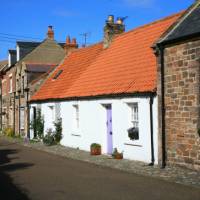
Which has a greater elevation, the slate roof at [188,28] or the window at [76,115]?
the slate roof at [188,28]

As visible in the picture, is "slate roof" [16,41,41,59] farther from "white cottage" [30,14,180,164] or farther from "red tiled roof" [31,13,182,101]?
"red tiled roof" [31,13,182,101]

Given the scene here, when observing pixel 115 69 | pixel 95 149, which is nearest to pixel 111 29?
pixel 115 69

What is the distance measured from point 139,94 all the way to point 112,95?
2.10m

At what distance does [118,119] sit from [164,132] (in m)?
3.45

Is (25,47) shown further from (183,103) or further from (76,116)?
(183,103)

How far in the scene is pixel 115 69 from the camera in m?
19.5

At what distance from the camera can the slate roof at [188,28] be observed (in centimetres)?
1267

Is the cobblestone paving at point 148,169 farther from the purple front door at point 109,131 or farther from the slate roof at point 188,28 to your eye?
the slate roof at point 188,28

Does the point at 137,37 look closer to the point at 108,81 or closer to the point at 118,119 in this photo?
the point at 108,81

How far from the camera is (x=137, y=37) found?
20609mm

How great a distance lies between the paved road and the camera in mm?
9336

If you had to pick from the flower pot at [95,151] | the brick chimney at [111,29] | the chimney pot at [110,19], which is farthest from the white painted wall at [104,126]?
the chimney pot at [110,19]

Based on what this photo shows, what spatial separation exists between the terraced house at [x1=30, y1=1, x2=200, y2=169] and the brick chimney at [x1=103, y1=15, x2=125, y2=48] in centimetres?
6

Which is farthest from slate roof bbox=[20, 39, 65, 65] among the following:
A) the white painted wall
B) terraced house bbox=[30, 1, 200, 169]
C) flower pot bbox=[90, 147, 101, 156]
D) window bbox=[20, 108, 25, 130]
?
flower pot bbox=[90, 147, 101, 156]
